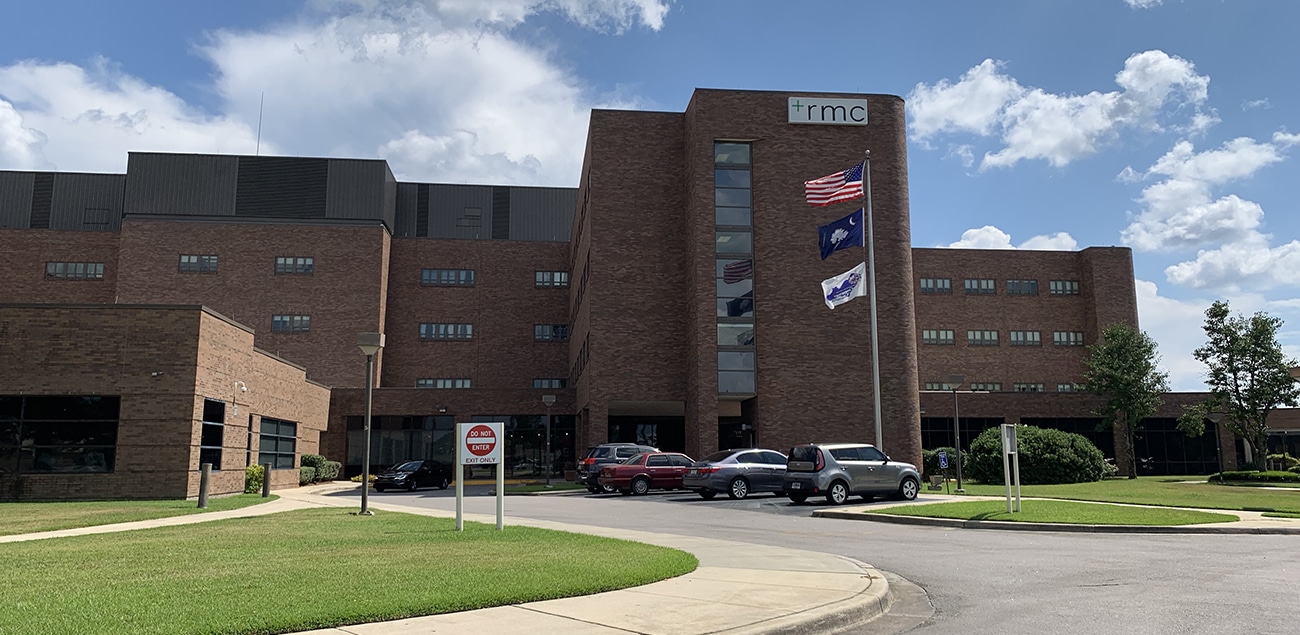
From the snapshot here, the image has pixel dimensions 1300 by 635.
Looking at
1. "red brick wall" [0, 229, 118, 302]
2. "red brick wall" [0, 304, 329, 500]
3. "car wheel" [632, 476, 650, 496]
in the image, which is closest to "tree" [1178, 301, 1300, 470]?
"car wheel" [632, 476, 650, 496]

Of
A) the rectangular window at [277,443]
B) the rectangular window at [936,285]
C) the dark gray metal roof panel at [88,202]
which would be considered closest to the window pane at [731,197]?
the rectangular window at [277,443]

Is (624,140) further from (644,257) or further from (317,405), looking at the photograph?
(317,405)

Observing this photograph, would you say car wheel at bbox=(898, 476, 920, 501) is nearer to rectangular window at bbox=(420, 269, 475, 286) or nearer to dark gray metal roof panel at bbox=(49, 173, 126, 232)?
rectangular window at bbox=(420, 269, 475, 286)

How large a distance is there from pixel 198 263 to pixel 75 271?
29.2 ft

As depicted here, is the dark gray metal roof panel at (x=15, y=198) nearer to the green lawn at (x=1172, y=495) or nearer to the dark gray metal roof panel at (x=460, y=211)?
the dark gray metal roof panel at (x=460, y=211)

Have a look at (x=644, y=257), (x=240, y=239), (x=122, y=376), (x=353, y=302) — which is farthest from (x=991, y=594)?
(x=240, y=239)

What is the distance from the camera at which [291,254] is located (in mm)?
55062

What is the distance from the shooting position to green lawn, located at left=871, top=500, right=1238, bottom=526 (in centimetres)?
1758

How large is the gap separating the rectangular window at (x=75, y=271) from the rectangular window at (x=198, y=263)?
6.55 m

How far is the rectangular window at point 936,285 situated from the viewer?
195 feet

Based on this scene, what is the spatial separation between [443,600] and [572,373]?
4752 cm

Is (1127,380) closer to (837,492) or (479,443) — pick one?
(837,492)

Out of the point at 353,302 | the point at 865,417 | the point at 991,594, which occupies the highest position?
the point at 353,302

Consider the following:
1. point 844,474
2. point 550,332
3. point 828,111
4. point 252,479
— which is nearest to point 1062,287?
point 828,111
